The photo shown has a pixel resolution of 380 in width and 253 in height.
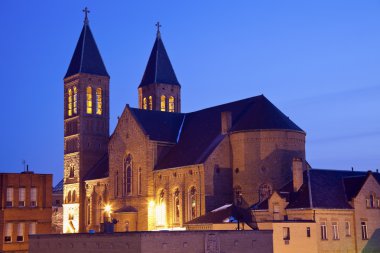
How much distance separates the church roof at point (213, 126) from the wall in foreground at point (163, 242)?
2105 centimetres

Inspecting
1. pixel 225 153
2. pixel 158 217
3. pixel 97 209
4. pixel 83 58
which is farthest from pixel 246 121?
pixel 83 58

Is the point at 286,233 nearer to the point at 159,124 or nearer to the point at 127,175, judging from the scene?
the point at 159,124

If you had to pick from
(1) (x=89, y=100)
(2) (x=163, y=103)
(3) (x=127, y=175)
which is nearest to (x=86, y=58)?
(1) (x=89, y=100)

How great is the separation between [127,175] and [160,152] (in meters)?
5.88

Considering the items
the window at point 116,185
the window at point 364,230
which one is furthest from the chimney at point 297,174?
the window at point 116,185

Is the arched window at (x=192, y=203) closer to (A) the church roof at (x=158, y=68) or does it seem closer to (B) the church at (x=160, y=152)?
(B) the church at (x=160, y=152)

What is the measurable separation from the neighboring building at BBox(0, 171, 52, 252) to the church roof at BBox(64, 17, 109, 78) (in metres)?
36.6

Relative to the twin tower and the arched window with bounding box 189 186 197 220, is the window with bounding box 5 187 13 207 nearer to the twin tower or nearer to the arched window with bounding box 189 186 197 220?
the arched window with bounding box 189 186 197 220

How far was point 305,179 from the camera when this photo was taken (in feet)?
191

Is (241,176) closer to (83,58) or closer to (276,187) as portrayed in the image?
(276,187)

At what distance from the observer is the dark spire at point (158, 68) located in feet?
321

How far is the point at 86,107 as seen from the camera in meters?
93.9

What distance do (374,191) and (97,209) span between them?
41.4 metres

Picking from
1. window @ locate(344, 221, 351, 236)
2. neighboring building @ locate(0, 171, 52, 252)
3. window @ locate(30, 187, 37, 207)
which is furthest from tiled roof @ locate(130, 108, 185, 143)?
window @ locate(344, 221, 351, 236)
